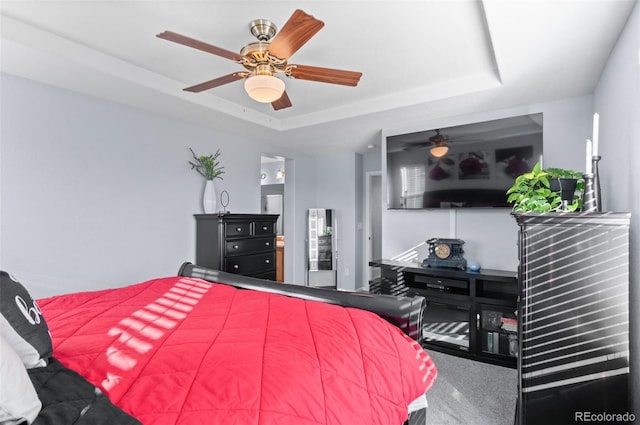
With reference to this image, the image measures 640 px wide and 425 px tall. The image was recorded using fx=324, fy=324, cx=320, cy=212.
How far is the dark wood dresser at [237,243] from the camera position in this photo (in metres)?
3.59

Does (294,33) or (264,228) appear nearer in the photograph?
(294,33)

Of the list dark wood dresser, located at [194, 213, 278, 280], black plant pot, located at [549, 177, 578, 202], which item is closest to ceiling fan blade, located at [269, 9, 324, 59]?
black plant pot, located at [549, 177, 578, 202]

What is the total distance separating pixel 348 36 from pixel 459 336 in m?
2.85

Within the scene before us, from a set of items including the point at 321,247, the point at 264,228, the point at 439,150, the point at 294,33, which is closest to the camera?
the point at 294,33

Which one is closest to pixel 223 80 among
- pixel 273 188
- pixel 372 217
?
pixel 372 217

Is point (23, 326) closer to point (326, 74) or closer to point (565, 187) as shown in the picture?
point (326, 74)

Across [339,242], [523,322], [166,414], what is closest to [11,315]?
[166,414]

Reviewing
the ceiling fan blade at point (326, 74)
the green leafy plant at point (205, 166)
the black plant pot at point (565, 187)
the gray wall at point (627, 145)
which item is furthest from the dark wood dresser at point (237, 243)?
the gray wall at point (627, 145)

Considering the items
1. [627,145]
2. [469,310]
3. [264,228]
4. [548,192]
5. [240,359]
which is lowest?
[469,310]

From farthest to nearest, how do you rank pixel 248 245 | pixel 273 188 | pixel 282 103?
pixel 273 188, pixel 248 245, pixel 282 103

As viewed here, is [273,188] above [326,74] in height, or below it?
below

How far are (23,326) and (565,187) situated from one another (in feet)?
8.45

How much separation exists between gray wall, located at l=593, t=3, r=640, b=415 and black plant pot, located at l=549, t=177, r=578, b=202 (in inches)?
9.6

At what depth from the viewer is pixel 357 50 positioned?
8.16ft
